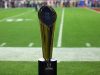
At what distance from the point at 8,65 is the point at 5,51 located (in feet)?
10.2

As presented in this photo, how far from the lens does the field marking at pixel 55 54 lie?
12.5m

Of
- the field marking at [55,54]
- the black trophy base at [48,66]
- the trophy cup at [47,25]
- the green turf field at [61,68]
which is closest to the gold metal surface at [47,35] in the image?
the trophy cup at [47,25]

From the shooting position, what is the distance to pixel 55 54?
13391mm

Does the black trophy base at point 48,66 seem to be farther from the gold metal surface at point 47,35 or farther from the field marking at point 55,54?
the field marking at point 55,54

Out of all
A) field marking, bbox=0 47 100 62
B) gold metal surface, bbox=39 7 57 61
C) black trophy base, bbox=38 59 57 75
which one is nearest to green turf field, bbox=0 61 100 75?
field marking, bbox=0 47 100 62

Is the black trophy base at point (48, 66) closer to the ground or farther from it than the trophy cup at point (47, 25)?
closer to the ground

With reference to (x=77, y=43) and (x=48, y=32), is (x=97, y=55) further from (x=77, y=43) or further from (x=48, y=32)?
(x=48, y=32)

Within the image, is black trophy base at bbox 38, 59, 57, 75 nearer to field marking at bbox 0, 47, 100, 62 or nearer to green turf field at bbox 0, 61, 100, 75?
green turf field at bbox 0, 61, 100, 75

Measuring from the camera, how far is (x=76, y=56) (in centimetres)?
1291

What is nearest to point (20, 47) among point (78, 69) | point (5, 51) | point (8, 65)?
point (5, 51)

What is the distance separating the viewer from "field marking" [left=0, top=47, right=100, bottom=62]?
12500mm

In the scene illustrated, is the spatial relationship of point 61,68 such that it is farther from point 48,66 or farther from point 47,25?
point 47,25

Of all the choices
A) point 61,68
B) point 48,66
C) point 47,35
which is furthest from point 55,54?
point 47,35

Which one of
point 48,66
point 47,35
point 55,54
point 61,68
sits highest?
point 47,35
